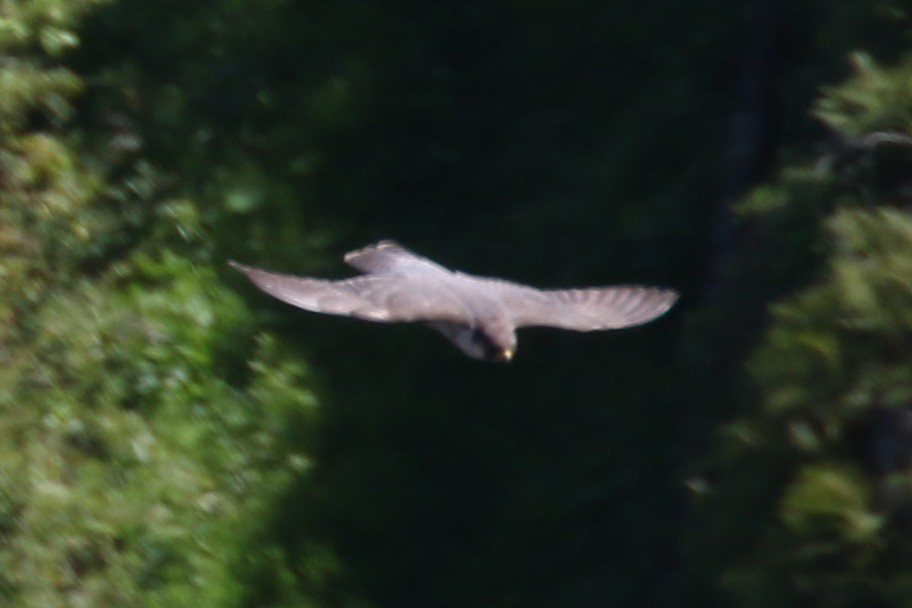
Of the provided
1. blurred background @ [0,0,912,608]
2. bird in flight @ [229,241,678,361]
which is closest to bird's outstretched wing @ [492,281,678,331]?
bird in flight @ [229,241,678,361]

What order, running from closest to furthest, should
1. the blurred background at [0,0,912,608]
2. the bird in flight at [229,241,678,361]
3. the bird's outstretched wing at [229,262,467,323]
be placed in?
1. the bird's outstretched wing at [229,262,467,323]
2. the bird in flight at [229,241,678,361]
3. the blurred background at [0,0,912,608]

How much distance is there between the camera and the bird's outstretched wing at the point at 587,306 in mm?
5359

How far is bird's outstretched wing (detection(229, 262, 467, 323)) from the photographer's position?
4812mm

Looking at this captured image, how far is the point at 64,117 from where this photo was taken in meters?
7.68

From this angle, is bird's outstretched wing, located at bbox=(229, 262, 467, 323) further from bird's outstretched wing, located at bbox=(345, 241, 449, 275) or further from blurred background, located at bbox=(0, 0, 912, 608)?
blurred background, located at bbox=(0, 0, 912, 608)

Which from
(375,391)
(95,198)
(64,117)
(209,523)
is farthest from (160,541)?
(64,117)

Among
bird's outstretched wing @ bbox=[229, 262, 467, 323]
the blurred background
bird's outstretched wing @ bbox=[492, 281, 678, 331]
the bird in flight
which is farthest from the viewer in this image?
the blurred background

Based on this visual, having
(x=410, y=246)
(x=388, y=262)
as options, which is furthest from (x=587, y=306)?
(x=410, y=246)

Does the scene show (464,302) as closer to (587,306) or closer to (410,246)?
(587,306)

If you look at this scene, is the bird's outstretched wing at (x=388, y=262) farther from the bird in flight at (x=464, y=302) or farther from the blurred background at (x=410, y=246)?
the blurred background at (x=410, y=246)

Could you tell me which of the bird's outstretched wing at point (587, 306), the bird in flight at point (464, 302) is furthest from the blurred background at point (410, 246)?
the bird in flight at point (464, 302)

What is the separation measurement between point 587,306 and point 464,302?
514 millimetres

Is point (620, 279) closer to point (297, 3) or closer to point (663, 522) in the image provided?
point (663, 522)

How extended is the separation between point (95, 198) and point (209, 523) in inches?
72.2
